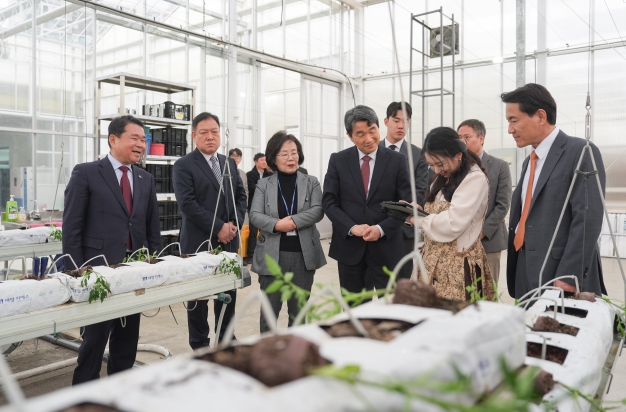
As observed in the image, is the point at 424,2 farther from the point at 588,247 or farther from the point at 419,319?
the point at 419,319

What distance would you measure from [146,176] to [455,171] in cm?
177

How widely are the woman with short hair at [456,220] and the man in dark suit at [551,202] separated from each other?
0.18 m

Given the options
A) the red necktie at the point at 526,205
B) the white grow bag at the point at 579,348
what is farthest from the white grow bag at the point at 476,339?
the red necktie at the point at 526,205

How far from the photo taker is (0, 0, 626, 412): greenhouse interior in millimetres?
617

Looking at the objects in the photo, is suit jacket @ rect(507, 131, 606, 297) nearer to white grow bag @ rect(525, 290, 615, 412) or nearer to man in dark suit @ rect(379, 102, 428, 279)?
white grow bag @ rect(525, 290, 615, 412)

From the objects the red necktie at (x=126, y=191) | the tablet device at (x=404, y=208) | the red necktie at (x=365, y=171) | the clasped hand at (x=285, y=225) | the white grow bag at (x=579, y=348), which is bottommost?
the white grow bag at (x=579, y=348)

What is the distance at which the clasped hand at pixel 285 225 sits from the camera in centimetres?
282

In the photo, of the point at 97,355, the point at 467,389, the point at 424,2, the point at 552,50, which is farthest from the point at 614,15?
the point at 467,389

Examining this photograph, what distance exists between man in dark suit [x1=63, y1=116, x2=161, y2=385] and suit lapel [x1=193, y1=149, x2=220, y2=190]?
1.25 feet

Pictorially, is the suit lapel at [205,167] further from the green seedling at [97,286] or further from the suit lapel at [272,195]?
the green seedling at [97,286]

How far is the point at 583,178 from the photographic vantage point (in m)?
1.96

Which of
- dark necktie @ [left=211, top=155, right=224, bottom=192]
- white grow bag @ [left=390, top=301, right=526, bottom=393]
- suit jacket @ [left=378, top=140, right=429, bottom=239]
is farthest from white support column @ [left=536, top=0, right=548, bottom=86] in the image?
white grow bag @ [left=390, top=301, right=526, bottom=393]

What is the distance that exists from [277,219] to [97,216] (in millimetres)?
969

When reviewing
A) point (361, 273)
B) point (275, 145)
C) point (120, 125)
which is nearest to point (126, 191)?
point (120, 125)
